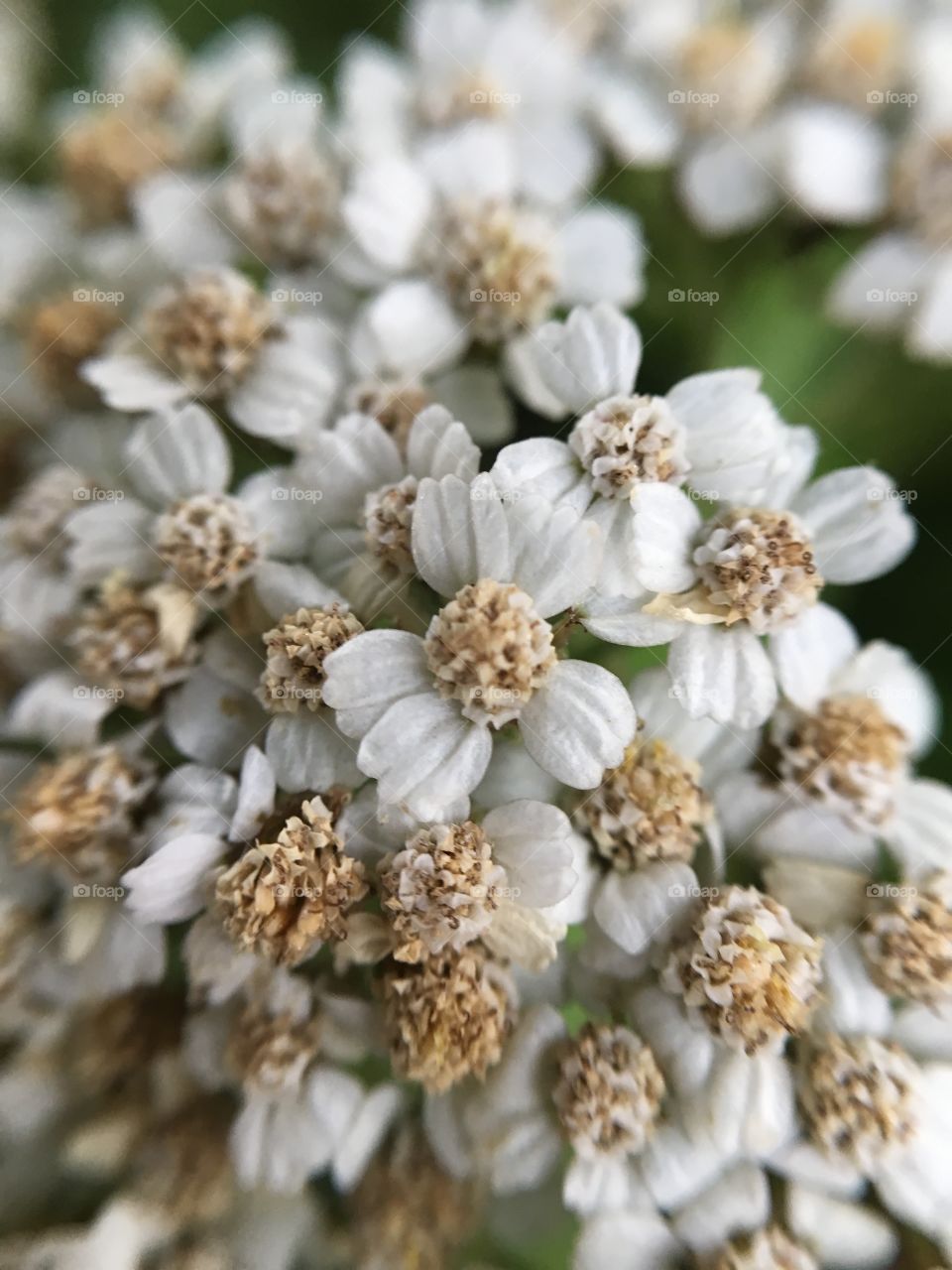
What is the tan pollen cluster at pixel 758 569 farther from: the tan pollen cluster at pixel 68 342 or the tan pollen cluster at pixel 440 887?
the tan pollen cluster at pixel 68 342

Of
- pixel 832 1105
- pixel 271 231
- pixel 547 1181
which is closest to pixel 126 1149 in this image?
pixel 547 1181

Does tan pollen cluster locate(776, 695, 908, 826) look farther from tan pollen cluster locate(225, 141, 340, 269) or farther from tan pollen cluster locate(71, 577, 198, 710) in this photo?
tan pollen cluster locate(225, 141, 340, 269)

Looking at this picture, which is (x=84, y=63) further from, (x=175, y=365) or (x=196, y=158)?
(x=175, y=365)

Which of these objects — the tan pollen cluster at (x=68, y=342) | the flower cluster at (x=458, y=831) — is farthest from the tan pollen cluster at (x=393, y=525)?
the tan pollen cluster at (x=68, y=342)

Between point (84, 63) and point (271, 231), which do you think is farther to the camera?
point (84, 63)

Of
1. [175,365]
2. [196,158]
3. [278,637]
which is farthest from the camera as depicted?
[196,158]

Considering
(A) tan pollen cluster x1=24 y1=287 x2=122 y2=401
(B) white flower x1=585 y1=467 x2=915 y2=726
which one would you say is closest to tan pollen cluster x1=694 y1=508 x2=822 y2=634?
(B) white flower x1=585 y1=467 x2=915 y2=726
